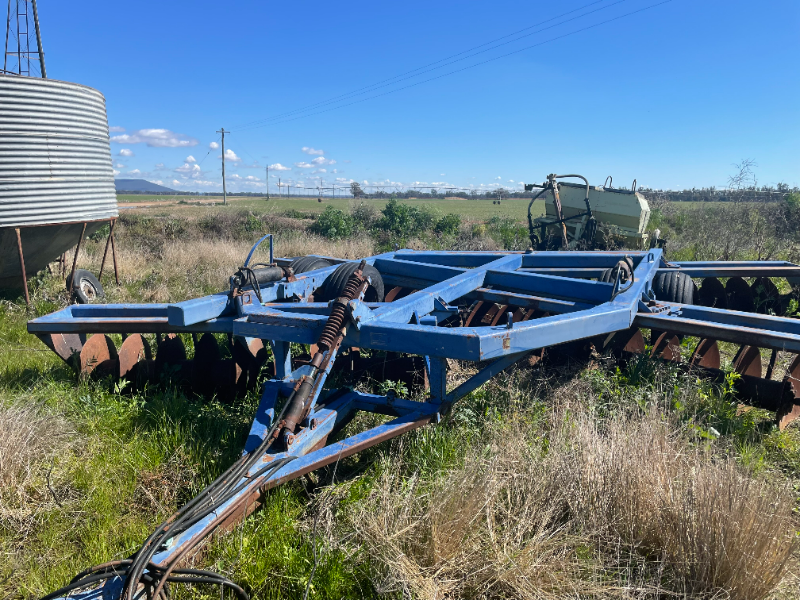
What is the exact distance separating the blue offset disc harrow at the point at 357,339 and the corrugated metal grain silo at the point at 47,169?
3.36 metres

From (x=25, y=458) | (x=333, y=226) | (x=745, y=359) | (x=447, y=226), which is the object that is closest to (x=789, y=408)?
(x=745, y=359)

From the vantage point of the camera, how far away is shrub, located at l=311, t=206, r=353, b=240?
1534 cm

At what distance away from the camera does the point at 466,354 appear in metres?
2.51

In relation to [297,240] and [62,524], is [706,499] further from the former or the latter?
[297,240]

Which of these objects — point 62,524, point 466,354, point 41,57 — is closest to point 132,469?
point 62,524

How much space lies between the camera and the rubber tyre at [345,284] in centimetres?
443

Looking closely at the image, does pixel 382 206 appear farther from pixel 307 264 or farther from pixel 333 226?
pixel 307 264

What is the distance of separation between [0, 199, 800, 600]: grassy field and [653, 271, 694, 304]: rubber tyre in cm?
142

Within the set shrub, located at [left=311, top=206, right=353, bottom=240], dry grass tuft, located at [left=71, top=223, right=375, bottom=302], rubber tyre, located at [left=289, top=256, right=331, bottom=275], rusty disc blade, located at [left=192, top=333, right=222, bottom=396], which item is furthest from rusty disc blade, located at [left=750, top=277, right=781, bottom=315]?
shrub, located at [left=311, top=206, right=353, bottom=240]

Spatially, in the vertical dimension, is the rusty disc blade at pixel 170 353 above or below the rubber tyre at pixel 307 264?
below

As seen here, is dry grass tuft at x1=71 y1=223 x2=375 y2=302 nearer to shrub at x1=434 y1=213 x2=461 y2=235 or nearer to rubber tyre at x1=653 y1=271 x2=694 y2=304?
shrub at x1=434 y1=213 x2=461 y2=235

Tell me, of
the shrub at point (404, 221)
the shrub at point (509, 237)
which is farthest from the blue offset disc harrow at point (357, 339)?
the shrub at point (404, 221)

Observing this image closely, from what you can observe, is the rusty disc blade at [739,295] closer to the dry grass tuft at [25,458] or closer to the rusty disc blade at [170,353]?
the rusty disc blade at [170,353]

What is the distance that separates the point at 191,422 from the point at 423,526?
1880mm
